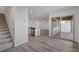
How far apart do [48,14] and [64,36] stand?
61.5 inches

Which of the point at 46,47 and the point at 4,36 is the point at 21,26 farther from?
the point at 46,47

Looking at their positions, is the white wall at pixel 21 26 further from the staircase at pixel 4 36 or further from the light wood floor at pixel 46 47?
the staircase at pixel 4 36

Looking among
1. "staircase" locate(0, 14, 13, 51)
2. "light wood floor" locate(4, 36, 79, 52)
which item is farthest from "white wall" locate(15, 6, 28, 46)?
"staircase" locate(0, 14, 13, 51)

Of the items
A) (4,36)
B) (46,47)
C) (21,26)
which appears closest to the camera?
(46,47)

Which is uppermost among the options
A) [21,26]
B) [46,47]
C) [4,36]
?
[21,26]

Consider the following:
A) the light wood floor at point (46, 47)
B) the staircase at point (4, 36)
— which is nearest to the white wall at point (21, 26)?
the light wood floor at point (46, 47)

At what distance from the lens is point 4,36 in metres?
2.79

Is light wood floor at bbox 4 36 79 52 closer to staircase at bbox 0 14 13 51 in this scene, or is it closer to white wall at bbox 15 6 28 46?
white wall at bbox 15 6 28 46

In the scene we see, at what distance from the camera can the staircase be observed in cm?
244

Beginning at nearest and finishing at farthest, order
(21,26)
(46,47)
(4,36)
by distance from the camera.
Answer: (46,47), (21,26), (4,36)

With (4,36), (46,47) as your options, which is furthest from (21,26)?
(46,47)

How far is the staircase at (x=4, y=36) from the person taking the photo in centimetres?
244
